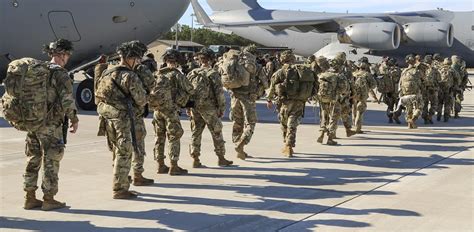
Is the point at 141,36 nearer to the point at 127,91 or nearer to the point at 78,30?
the point at 78,30

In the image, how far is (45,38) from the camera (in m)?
13.5

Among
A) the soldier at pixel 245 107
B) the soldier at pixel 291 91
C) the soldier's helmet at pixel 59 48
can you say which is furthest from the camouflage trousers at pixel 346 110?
the soldier's helmet at pixel 59 48

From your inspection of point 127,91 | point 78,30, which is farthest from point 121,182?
point 78,30

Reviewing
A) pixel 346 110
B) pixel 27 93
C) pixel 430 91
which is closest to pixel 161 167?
pixel 27 93

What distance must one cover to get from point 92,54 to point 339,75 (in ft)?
22.7

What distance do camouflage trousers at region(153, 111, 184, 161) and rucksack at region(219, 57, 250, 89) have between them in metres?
1.31

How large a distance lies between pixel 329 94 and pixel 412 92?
309cm

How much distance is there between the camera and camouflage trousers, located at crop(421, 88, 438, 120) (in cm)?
1346

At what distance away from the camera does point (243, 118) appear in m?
8.88

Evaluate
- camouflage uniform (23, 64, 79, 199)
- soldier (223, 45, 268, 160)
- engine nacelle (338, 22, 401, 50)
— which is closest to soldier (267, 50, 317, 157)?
soldier (223, 45, 268, 160)

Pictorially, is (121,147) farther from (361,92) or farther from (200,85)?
(361,92)

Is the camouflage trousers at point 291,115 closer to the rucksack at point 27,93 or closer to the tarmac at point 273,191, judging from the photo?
the tarmac at point 273,191

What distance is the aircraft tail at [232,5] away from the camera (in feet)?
117

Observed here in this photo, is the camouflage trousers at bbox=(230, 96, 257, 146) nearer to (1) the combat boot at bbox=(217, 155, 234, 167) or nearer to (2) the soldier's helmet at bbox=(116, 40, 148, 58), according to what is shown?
(1) the combat boot at bbox=(217, 155, 234, 167)
